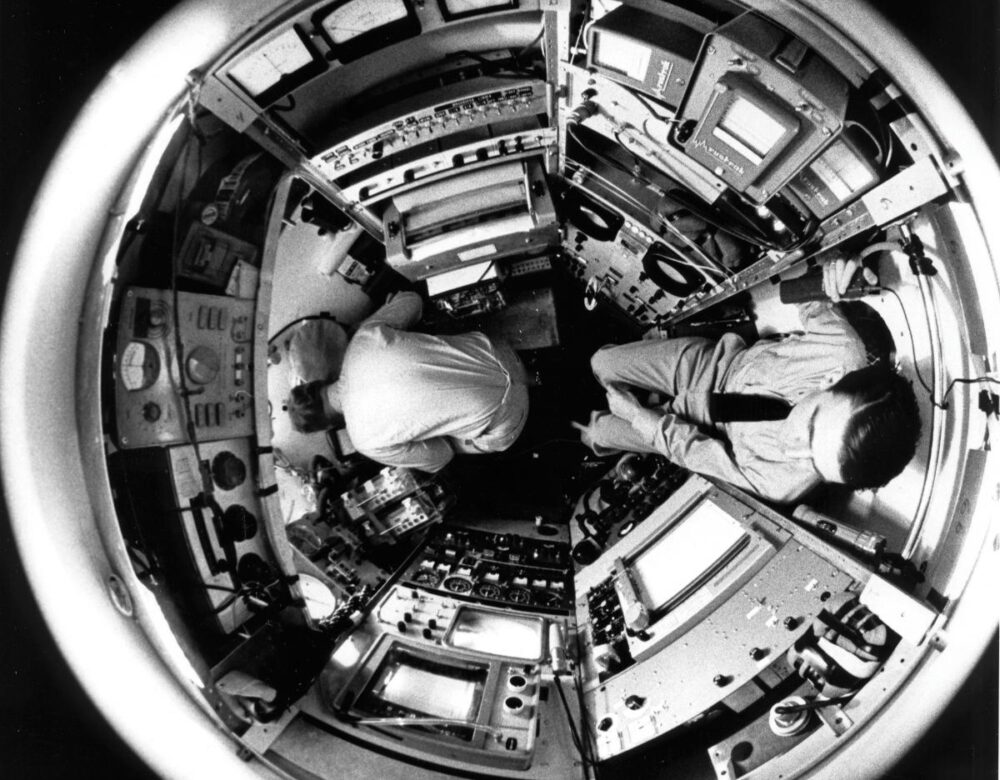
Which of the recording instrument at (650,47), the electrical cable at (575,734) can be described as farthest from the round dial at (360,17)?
the electrical cable at (575,734)

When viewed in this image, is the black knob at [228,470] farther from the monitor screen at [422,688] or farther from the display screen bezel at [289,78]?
the display screen bezel at [289,78]

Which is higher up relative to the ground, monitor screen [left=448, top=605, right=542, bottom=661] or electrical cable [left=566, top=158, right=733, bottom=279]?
electrical cable [left=566, top=158, right=733, bottom=279]

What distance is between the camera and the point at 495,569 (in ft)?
9.02

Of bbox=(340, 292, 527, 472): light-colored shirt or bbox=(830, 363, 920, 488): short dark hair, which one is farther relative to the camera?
bbox=(340, 292, 527, 472): light-colored shirt

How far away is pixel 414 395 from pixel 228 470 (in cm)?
79

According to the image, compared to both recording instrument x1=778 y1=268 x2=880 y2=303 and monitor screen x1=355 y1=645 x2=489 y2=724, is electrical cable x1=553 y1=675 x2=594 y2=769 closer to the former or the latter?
monitor screen x1=355 y1=645 x2=489 y2=724

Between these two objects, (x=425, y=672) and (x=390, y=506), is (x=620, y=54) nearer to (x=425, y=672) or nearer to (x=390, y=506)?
(x=390, y=506)

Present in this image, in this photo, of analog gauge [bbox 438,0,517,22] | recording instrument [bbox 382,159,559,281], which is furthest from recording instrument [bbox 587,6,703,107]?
recording instrument [bbox 382,159,559,281]

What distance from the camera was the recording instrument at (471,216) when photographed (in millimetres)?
2410

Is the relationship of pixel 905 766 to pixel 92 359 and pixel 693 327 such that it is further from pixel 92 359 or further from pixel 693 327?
pixel 92 359

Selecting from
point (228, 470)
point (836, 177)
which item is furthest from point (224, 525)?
point (836, 177)

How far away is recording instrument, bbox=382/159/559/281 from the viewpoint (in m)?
2.41

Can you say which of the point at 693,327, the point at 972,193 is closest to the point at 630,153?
the point at 693,327

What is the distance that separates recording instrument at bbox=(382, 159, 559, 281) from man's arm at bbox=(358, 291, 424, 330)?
0.62 ft
